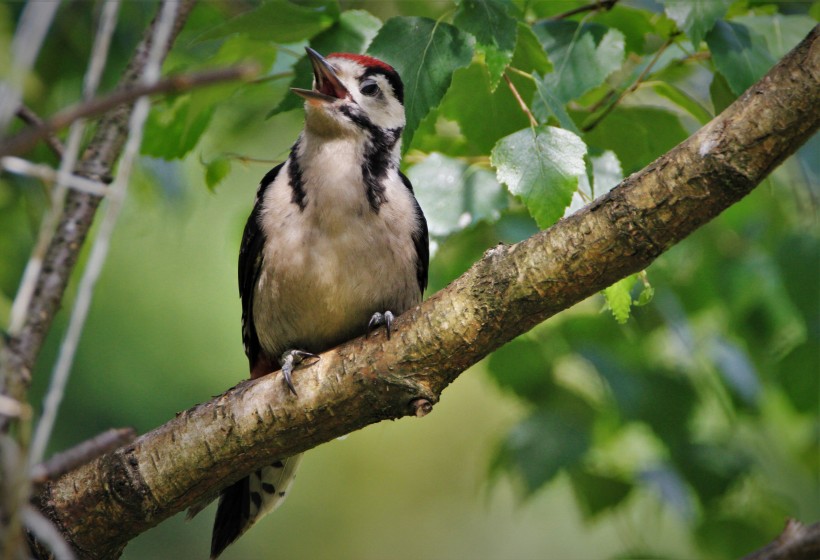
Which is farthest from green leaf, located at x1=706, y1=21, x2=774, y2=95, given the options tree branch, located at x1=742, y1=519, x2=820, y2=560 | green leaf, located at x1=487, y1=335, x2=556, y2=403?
green leaf, located at x1=487, y1=335, x2=556, y2=403

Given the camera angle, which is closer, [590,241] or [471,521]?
[590,241]

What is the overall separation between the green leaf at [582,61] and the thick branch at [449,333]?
0.77 meters

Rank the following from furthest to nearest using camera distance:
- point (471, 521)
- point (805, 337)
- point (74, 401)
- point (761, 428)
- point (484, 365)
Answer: point (471, 521), point (74, 401), point (761, 428), point (484, 365), point (805, 337)

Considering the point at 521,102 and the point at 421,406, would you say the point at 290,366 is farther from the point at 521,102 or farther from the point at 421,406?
the point at 521,102

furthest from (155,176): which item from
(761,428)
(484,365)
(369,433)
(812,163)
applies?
(369,433)

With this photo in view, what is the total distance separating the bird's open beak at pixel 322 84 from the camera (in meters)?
2.76

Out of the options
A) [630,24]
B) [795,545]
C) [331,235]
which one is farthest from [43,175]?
[630,24]

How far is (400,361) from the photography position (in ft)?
7.32

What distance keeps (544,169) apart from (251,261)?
113 centimetres

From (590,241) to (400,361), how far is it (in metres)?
0.54

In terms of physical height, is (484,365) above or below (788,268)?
below

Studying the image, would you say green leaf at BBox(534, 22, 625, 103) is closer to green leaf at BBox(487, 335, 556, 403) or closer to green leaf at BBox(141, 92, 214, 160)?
green leaf at BBox(141, 92, 214, 160)

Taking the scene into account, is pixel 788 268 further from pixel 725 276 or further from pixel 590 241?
pixel 590 241

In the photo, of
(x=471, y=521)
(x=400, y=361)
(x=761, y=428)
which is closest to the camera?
(x=400, y=361)
